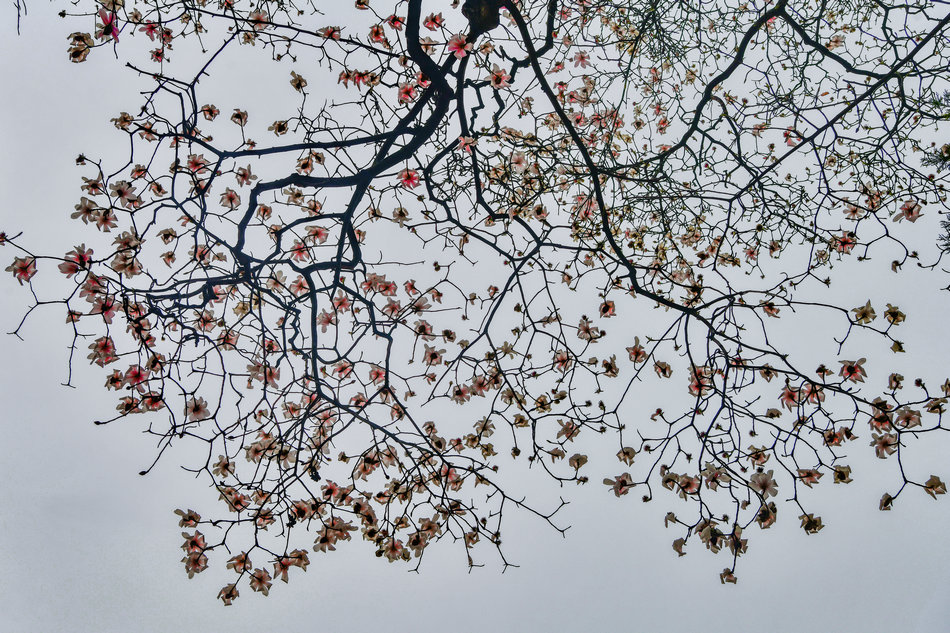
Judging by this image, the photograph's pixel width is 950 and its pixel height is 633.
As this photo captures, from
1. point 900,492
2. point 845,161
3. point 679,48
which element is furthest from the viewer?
point 679,48

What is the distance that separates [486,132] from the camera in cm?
308

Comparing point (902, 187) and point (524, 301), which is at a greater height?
point (902, 187)

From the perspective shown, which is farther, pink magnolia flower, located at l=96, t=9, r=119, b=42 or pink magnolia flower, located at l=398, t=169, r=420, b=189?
pink magnolia flower, located at l=398, t=169, r=420, b=189

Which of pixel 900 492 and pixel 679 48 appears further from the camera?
pixel 679 48

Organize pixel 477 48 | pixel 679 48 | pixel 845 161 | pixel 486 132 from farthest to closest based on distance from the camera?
pixel 679 48, pixel 845 161, pixel 477 48, pixel 486 132

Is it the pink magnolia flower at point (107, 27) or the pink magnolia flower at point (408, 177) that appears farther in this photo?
the pink magnolia flower at point (408, 177)

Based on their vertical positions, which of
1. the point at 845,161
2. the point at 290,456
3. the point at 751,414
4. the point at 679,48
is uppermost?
the point at 679,48

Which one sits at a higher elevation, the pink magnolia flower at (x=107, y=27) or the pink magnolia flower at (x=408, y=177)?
the pink magnolia flower at (x=107, y=27)

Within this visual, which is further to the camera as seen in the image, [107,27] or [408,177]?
[408,177]

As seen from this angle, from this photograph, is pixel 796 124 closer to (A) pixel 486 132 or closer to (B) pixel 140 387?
(A) pixel 486 132

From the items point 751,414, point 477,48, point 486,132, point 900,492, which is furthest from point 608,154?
point 900,492

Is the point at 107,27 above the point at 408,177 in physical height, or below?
above

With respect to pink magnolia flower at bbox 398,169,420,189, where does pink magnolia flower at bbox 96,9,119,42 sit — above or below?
above

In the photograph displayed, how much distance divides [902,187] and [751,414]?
2317mm
